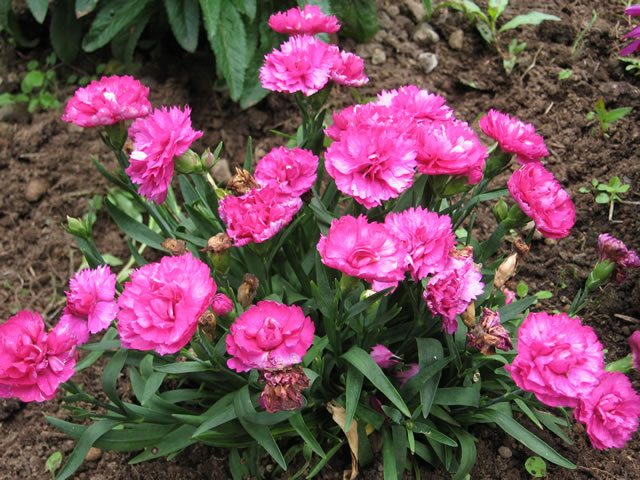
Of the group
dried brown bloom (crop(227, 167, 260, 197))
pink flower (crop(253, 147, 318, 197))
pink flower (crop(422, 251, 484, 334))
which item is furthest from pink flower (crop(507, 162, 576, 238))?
dried brown bloom (crop(227, 167, 260, 197))

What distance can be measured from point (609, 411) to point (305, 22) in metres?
1.19

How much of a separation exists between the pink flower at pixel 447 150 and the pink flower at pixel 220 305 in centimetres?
51

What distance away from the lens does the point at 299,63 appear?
1392 millimetres

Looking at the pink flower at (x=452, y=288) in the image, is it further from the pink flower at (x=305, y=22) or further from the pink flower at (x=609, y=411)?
the pink flower at (x=305, y=22)

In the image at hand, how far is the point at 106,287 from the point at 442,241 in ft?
2.40

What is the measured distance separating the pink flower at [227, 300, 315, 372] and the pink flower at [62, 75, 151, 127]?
1.97 feet

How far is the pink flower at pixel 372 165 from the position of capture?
1153 mm

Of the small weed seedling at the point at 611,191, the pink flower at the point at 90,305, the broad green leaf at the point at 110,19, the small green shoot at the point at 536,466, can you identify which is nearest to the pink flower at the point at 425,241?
the pink flower at the point at 90,305

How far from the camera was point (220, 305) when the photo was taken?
4.00 ft

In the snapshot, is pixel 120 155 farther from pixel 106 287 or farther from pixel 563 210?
pixel 563 210

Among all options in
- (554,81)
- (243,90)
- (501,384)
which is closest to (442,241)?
(501,384)

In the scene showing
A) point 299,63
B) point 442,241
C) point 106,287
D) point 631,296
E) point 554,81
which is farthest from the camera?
point 554,81

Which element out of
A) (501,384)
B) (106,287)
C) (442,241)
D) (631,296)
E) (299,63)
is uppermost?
(299,63)

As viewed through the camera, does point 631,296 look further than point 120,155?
Yes
